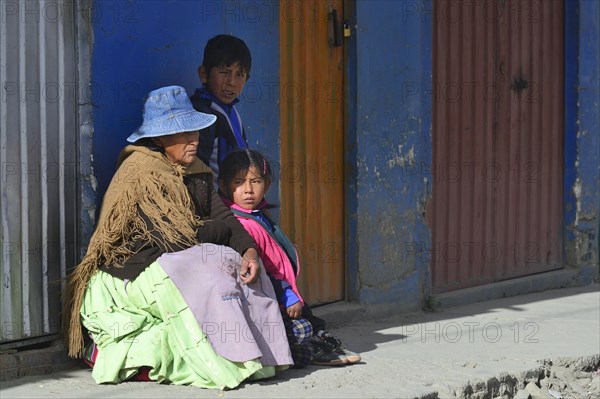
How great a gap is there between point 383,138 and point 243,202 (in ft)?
5.80

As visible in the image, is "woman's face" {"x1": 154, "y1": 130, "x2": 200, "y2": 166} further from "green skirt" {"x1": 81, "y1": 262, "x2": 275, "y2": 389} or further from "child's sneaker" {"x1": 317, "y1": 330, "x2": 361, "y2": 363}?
"child's sneaker" {"x1": 317, "y1": 330, "x2": 361, "y2": 363}

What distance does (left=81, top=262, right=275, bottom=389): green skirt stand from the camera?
4.58 metres

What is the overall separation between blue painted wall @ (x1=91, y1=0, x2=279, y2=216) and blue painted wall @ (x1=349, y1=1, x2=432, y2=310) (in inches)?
29.3

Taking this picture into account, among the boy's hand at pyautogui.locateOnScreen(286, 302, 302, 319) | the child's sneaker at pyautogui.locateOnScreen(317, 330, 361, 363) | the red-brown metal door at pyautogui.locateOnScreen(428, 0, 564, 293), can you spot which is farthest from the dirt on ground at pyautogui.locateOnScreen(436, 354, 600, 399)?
the red-brown metal door at pyautogui.locateOnScreen(428, 0, 564, 293)

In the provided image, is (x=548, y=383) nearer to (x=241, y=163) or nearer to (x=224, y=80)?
(x=241, y=163)

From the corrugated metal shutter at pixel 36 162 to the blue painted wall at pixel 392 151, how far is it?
2.12 meters

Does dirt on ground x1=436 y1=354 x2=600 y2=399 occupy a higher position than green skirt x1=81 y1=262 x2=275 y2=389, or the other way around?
green skirt x1=81 y1=262 x2=275 y2=389

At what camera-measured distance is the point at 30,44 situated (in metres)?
4.76

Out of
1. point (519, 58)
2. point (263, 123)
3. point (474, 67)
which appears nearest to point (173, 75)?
point (263, 123)

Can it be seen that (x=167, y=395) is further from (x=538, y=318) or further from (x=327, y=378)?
(x=538, y=318)

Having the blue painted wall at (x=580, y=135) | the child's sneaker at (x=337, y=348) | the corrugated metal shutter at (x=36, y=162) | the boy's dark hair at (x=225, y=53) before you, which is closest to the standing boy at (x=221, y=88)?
the boy's dark hair at (x=225, y=53)

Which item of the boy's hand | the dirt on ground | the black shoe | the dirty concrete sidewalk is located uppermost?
the boy's hand

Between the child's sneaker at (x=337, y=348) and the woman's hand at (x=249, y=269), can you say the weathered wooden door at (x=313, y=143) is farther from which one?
the woman's hand at (x=249, y=269)

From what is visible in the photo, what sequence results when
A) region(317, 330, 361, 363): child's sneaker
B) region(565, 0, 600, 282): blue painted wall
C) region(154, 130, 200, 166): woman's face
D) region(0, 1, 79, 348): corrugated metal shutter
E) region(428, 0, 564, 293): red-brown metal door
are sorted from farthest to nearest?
region(565, 0, 600, 282): blue painted wall < region(428, 0, 564, 293): red-brown metal door < region(317, 330, 361, 363): child's sneaker < region(154, 130, 200, 166): woman's face < region(0, 1, 79, 348): corrugated metal shutter
